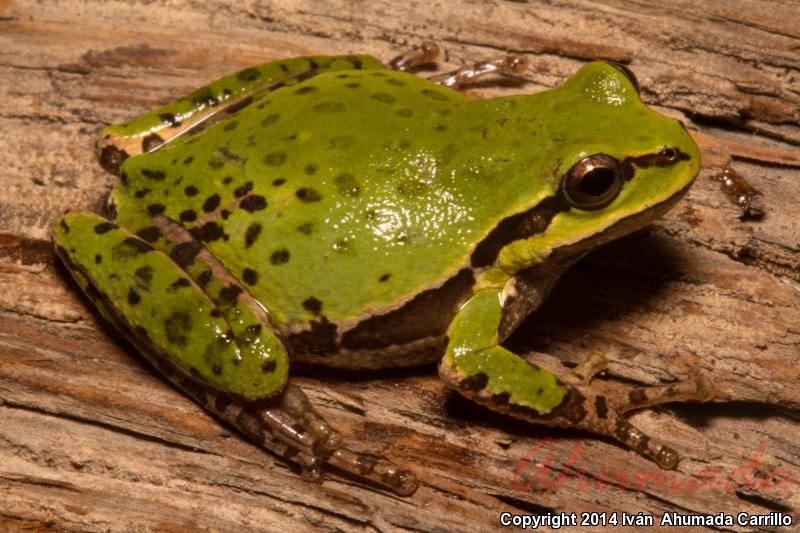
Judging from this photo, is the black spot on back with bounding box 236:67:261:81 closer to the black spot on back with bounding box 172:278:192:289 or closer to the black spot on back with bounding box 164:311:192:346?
the black spot on back with bounding box 172:278:192:289

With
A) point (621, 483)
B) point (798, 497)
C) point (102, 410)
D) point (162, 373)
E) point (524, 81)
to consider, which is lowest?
point (102, 410)

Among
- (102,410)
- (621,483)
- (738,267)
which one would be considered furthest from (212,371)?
(738,267)

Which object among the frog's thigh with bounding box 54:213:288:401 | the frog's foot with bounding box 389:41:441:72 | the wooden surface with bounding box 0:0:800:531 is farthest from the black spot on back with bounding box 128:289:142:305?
the frog's foot with bounding box 389:41:441:72

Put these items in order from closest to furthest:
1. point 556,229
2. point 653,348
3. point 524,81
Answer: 1. point 556,229
2. point 653,348
3. point 524,81

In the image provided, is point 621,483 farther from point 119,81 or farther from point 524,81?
point 119,81

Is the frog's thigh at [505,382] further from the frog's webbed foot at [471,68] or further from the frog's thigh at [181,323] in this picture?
the frog's webbed foot at [471,68]

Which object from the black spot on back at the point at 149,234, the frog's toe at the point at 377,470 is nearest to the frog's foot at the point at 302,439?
the frog's toe at the point at 377,470
